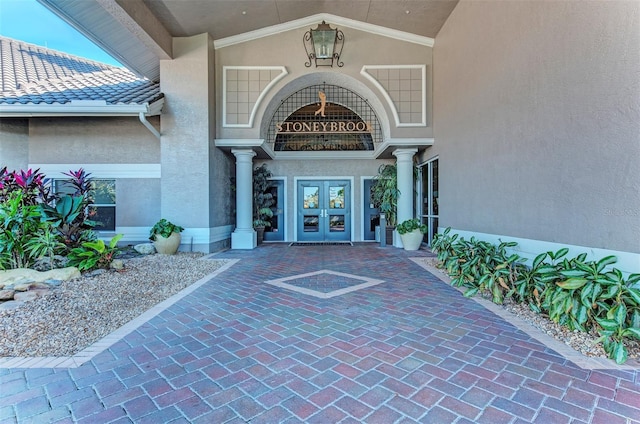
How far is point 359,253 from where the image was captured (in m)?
7.45

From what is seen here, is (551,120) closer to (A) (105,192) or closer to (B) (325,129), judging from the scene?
(B) (325,129)

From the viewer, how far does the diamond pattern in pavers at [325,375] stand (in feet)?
5.62

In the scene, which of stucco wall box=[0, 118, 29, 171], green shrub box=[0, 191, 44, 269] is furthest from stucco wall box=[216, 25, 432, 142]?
stucco wall box=[0, 118, 29, 171]

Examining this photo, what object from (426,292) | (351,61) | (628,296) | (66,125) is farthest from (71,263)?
(351,61)

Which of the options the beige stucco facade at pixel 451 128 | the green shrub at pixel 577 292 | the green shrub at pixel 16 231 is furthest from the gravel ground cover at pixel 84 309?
the green shrub at pixel 577 292

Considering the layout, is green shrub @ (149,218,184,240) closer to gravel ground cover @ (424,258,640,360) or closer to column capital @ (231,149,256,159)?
column capital @ (231,149,256,159)

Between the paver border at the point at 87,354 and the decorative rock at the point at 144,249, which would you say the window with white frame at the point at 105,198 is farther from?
the paver border at the point at 87,354

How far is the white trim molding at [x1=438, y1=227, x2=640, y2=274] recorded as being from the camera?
2.71 metres

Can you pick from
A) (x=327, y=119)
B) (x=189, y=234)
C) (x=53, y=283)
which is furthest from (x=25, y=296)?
(x=327, y=119)

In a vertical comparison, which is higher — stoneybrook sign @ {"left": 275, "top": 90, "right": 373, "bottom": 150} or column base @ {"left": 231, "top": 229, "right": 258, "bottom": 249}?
stoneybrook sign @ {"left": 275, "top": 90, "right": 373, "bottom": 150}

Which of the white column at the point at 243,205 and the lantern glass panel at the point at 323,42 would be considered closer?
the lantern glass panel at the point at 323,42

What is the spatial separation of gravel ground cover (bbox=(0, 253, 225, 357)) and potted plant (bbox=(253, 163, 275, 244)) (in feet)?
13.3

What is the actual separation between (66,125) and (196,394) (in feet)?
28.8

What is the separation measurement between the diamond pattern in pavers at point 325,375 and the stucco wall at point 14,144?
7.92 meters
